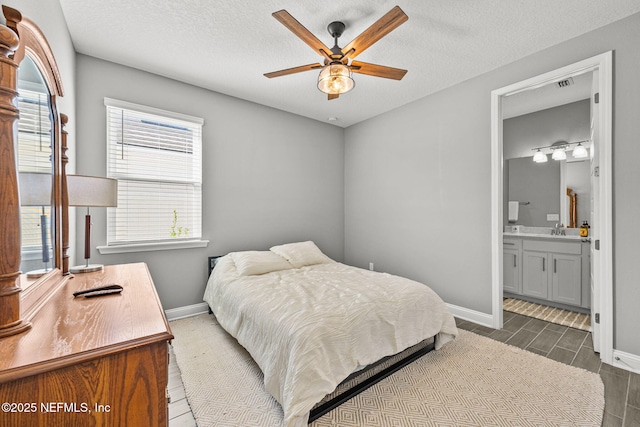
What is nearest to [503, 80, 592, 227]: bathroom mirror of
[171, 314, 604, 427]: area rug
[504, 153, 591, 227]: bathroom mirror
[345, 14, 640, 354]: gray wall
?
[504, 153, 591, 227]: bathroom mirror

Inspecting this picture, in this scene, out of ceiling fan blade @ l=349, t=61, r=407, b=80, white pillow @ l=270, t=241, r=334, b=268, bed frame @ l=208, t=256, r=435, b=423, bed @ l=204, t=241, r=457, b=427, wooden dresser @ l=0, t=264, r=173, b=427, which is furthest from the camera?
white pillow @ l=270, t=241, r=334, b=268

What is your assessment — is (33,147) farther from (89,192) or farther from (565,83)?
(565,83)

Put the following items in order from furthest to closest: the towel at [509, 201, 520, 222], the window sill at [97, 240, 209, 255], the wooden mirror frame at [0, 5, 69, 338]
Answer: the towel at [509, 201, 520, 222] → the window sill at [97, 240, 209, 255] → the wooden mirror frame at [0, 5, 69, 338]

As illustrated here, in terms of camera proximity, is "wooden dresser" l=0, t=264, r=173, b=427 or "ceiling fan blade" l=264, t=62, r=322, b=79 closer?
"wooden dresser" l=0, t=264, r=173, b=427

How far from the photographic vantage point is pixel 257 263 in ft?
10.1

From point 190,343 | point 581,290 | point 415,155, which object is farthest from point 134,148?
point 581,290

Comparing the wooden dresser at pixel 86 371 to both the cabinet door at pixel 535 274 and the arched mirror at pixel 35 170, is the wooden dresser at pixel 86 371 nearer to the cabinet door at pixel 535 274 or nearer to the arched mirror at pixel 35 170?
the arched mirror at pixel 35 170

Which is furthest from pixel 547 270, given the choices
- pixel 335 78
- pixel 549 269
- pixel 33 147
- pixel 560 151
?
pixel 33 147

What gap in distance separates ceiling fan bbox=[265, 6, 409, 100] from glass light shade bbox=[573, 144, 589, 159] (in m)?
3.22

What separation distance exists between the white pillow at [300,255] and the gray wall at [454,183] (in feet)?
3.68

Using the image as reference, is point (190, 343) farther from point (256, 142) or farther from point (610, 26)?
point (610, 26)

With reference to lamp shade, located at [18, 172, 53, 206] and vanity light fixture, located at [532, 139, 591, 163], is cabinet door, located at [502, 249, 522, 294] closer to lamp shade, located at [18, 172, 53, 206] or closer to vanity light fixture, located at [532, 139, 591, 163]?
vanity light fixture, located at [532, 139, 591, 163]

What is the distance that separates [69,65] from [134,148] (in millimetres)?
841

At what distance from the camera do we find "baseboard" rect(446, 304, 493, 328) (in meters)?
3.04
